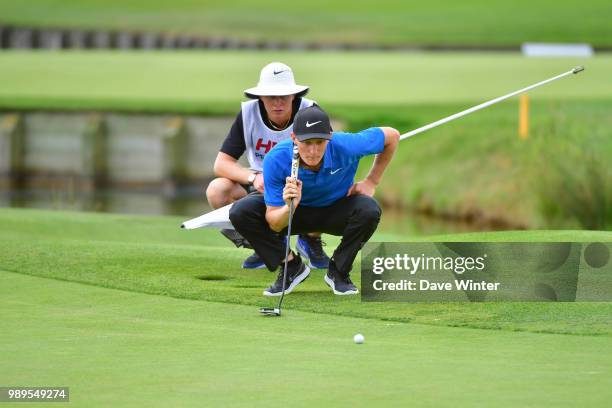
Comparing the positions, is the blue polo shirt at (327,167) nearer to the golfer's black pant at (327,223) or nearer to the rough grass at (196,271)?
the golfer's black pant at (327,223)

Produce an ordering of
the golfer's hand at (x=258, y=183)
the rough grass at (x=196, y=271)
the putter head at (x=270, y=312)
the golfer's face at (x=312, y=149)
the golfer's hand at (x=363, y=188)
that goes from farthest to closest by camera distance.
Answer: the golfer's hand at (x=258, y=183) < the golfer's hand at (x=363, y=188) < the golfer's face at (x=312, y=149) < the putter head at (x=270, y=312) < the rough grass at (x=196, y=271)

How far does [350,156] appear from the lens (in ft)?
25.4

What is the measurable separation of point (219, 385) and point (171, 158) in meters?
18.8

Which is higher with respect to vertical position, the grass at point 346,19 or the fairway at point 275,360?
the fairway at point 275,360

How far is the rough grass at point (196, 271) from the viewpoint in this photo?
23.4 ft

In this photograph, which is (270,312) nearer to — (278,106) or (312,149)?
(312,149)

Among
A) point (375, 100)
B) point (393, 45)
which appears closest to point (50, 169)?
point (375, 100)

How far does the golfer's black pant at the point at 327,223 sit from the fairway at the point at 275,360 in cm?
66

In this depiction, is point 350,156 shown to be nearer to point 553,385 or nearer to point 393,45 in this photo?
point 553,385

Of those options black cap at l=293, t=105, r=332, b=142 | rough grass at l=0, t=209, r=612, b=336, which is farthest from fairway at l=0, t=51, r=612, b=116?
black cap at l=293, t=105, r=332, b=142

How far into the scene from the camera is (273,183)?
7.78 meters

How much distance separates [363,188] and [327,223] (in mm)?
327

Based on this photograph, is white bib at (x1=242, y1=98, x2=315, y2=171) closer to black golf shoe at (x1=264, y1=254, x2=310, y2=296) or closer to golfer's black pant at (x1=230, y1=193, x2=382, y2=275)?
golfer's black pant at (x1=230, y1=193, x2=382, y2=275)

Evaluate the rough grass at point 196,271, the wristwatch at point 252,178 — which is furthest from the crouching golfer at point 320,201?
the wristwatch at point 252,178
